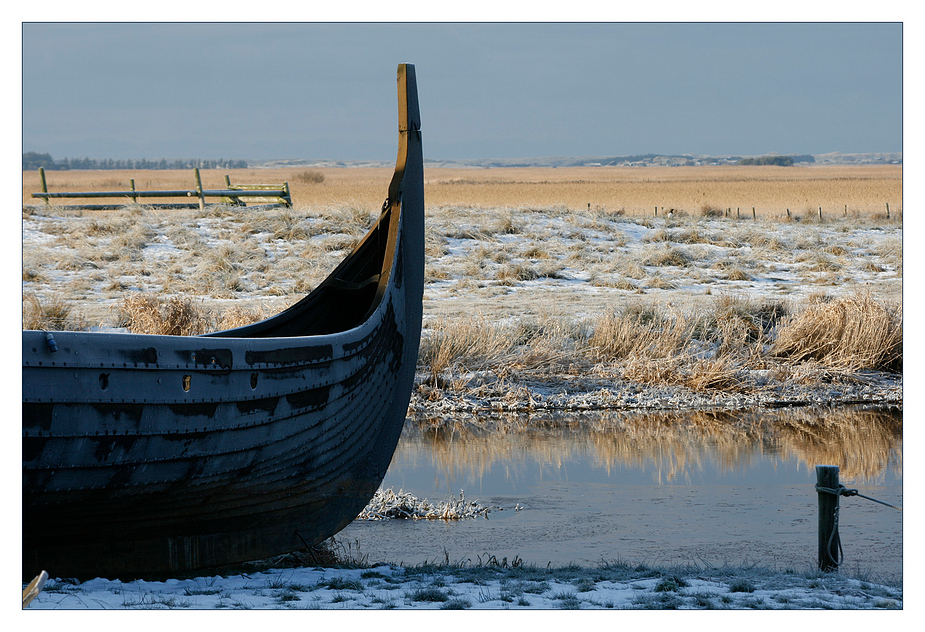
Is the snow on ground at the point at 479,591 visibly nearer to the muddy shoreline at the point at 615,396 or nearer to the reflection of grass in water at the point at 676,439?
the reflection of grass in water at the point at 676,439

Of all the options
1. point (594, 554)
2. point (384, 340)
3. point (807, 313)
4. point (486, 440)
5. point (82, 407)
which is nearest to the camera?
point (82, 407)

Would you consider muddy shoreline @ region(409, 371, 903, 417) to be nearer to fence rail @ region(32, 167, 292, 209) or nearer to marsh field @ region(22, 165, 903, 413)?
marsh field @ region(22, 165, 903, 413)

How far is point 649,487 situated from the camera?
6.74m

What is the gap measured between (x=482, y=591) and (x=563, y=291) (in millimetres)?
10046

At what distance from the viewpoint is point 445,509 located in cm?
607

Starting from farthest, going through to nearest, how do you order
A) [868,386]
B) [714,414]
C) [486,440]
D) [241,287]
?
1. [241,287]
2. [868,386]
3. [714,414]
4. [486,440]

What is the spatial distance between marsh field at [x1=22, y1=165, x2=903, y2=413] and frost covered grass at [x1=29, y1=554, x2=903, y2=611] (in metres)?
4.99

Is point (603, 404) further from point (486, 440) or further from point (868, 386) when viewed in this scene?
point (868, 386)

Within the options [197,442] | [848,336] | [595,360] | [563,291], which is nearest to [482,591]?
[197,442]

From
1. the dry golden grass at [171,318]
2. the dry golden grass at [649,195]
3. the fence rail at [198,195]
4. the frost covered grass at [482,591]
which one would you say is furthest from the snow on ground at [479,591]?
the fence rail at [198,195]

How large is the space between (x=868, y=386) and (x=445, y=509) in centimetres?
592

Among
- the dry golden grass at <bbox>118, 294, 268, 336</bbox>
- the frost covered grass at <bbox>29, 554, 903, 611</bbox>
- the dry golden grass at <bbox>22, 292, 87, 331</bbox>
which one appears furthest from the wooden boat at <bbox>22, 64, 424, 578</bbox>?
the dry golden grass at <bbox>22, 292, 87, 331</bbox>

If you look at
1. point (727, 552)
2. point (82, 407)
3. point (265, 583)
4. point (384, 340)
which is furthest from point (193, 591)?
point (727, 552)

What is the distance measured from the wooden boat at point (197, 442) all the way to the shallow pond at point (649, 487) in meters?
0.74
